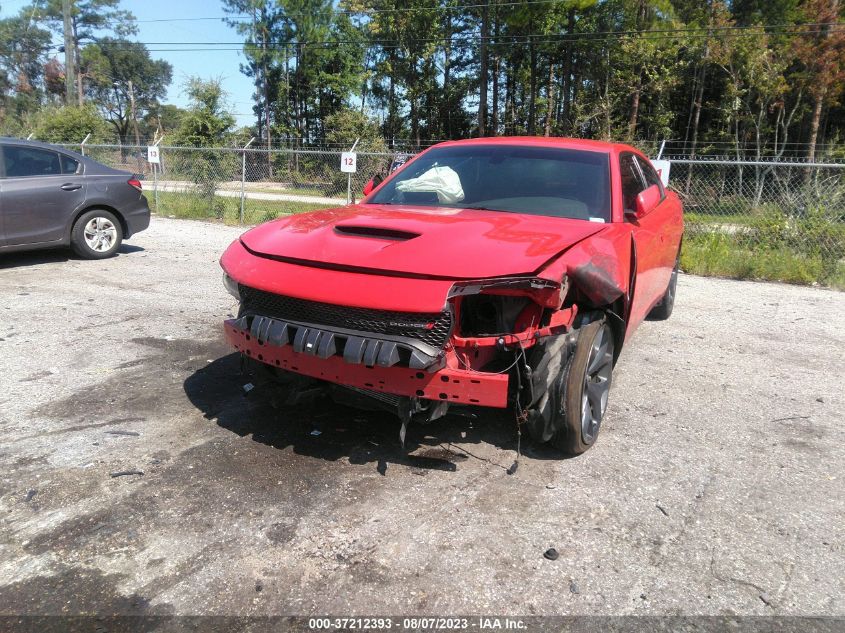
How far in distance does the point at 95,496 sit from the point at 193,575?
0.84 meters

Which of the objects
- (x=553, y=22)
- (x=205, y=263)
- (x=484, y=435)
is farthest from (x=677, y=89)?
(x=484, y=435)

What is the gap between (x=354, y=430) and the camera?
368cm

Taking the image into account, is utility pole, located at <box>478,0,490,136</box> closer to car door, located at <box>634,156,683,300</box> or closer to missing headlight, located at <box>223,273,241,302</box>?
car door, located at <box>634,156,683,300</box>

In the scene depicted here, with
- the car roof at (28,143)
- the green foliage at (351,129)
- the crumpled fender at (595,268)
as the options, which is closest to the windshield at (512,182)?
the crumpled fender at (595,268)

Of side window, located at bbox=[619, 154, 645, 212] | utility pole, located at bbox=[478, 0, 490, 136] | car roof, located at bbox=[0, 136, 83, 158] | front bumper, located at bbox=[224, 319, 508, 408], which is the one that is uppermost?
utility pole, located at bbox=[478, 0, 490, 136]

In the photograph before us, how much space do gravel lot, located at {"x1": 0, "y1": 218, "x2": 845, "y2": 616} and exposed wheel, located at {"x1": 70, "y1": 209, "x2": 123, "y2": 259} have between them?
3640 mm

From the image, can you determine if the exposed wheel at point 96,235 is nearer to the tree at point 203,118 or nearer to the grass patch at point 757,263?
the grass patch at point 757,263

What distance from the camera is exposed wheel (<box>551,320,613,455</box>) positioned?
125 inches

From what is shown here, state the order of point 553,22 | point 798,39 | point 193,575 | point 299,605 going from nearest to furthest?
point 299,605 → point 193,575 → point 798,39 → point 553,22

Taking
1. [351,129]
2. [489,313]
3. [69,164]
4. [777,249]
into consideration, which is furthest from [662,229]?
[351,129]

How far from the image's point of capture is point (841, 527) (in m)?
2.87

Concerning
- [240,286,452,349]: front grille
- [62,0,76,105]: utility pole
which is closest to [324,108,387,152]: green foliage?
[62,0,76,105]: utility pole

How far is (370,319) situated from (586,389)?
1.29m

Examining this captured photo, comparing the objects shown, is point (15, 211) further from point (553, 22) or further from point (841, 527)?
point (553, 22)
